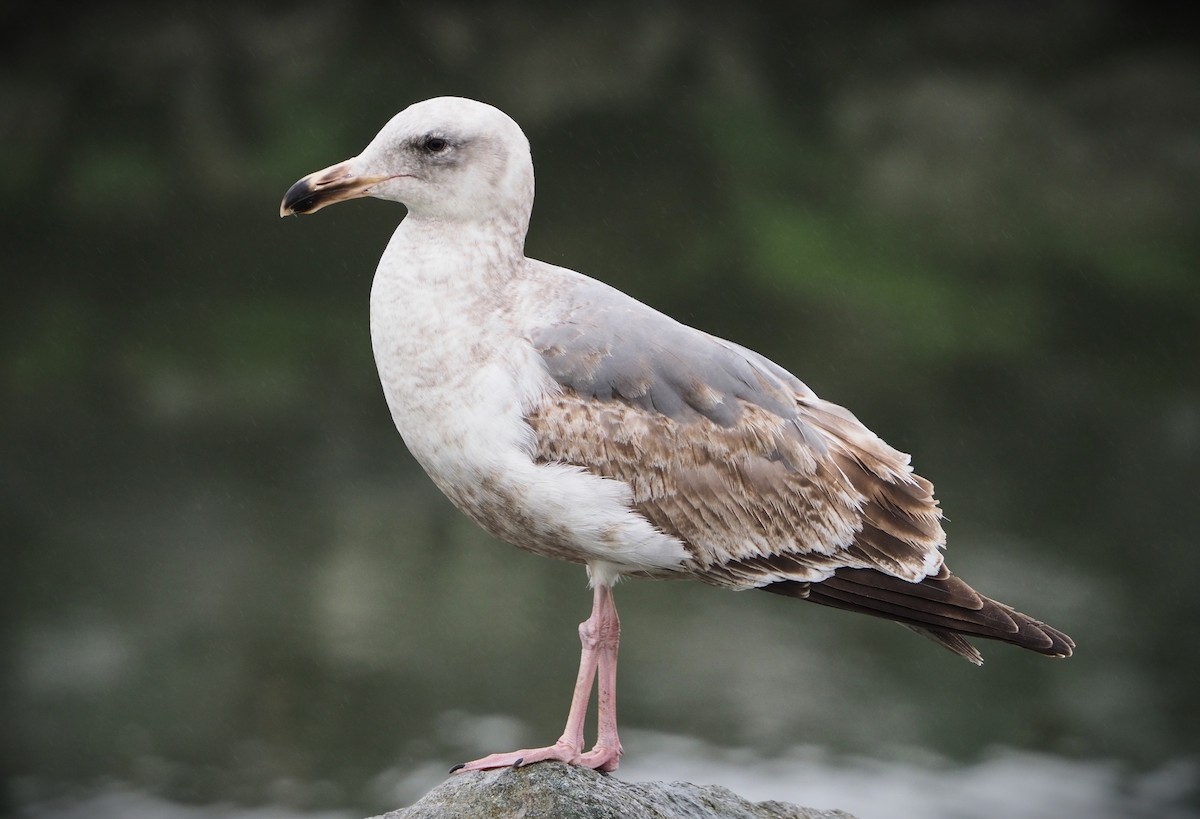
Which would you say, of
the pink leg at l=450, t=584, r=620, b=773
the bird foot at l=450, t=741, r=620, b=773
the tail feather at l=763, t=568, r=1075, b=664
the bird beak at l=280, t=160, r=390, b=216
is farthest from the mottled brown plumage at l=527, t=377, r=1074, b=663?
the bird beak at l=280, t=160, r=390, b=216

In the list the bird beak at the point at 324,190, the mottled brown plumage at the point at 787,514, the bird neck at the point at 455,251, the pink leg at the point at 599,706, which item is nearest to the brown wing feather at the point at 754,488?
the mottled brown plumage at the point at 787,514

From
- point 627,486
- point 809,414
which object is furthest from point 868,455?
point 627,486

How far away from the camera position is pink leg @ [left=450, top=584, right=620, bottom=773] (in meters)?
3.81

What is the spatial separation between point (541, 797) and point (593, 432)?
38.8 inches

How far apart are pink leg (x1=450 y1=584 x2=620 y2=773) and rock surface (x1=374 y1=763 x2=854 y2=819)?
3 cm

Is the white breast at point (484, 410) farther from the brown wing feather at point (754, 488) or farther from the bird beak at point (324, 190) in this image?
the bird beak at point (324, 190)

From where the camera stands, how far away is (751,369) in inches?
159

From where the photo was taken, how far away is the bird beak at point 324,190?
3637 millimetres

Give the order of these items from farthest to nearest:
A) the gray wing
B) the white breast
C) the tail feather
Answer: the tail feather → the gray wing → the white breast

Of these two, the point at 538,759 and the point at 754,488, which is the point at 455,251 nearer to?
the point at 754,488

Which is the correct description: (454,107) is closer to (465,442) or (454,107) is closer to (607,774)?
(465,442)

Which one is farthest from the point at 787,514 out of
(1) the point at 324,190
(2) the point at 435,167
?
(1) the point at 324,190

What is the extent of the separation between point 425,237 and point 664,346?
0.73 m

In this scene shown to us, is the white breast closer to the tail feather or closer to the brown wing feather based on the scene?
the brown wing feather
